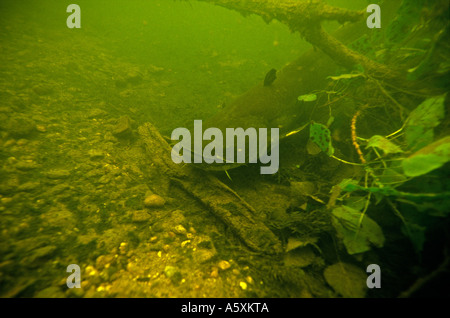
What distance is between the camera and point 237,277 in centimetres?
148

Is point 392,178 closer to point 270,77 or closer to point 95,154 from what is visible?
point 270,77

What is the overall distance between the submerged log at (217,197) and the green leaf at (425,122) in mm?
1504

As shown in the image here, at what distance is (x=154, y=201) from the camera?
80.6 inches

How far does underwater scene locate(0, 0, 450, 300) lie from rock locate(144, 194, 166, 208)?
0.02 m

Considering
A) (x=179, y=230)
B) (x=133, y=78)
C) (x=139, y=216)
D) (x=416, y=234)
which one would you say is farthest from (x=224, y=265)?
(x=133, y=78)

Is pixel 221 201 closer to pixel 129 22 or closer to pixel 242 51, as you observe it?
pixel 242 51

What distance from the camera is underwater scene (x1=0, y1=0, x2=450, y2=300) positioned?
1.33m

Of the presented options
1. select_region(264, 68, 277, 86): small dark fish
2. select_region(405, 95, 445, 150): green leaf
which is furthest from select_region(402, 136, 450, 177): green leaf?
select_region(264, 68, 277, 86): small dark fish

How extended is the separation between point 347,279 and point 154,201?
196cm

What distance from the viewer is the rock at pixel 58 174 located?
83.1 inches

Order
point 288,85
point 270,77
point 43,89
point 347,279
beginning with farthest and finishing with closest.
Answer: point 43,89 < point 288,85 < point 270,77 < point 347,279

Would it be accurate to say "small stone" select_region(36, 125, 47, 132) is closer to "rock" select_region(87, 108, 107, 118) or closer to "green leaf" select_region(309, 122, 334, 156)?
"rock" select_region(87, 108, 107, 118)

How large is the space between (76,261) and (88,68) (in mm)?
5379
